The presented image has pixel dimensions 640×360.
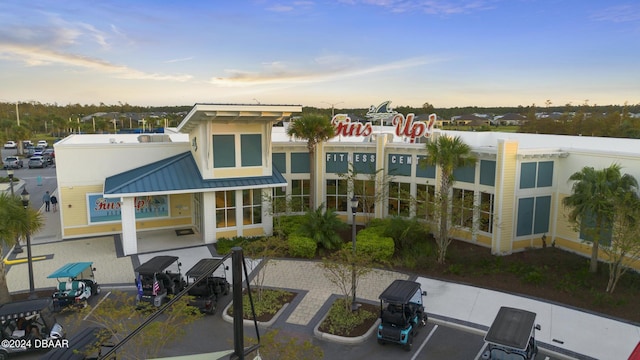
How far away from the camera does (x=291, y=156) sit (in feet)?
95.2

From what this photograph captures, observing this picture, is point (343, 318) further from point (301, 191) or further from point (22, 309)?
point (301, 191)

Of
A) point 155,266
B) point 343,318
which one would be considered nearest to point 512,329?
point 343,318

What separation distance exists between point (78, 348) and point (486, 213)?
64.8ft

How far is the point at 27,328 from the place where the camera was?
1363cm

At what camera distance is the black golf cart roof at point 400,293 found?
1388cm

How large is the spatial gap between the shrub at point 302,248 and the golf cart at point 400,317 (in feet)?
26.3

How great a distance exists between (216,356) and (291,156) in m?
23.1

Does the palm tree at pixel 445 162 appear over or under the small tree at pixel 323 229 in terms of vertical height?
over

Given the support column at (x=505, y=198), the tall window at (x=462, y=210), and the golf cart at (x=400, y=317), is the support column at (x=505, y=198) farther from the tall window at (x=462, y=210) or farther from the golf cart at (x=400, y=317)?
the golf cart at (x=400, y=317)

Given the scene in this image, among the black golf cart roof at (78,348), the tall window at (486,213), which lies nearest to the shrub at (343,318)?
the black golf cart roof at (78,348)

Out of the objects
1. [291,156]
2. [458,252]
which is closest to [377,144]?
[291,156]

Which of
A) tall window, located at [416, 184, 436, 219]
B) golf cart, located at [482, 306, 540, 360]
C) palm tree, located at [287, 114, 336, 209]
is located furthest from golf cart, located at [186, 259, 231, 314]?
palm tree, located at [287, 114, 336, 209]

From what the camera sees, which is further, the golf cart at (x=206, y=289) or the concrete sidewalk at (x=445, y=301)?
the golf cart at (x=206, y=289)

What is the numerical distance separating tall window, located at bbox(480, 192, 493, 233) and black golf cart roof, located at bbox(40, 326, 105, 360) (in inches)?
735
